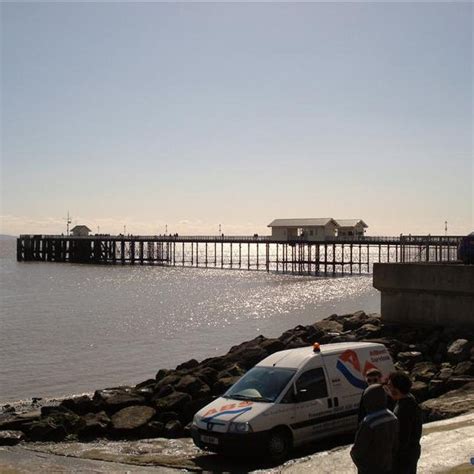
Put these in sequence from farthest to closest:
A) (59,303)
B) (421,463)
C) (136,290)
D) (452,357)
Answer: (136,290) < (59,303) < (452,357) < (421,463)

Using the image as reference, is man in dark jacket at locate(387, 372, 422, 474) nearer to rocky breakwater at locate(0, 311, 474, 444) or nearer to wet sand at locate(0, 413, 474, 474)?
wet sand at locate(0, 413, 474, 474)

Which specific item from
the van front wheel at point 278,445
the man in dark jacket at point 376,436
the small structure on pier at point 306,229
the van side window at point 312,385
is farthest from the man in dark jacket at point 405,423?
the small structure on pier at point 306,229

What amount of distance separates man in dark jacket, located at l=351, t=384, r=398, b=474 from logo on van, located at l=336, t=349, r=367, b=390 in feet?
17.5

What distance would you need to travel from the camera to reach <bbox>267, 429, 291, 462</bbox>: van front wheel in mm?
10070

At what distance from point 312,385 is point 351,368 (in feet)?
3.00

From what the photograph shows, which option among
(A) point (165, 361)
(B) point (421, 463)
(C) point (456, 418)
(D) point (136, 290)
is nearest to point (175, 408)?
(C) point (456, 418)

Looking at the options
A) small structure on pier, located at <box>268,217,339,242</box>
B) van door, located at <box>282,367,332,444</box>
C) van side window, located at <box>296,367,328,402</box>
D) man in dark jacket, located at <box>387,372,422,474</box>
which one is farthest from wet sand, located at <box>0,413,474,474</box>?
small structure on pier, located at <box>268,217,339,242</box>

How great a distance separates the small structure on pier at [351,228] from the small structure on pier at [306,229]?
1081mm

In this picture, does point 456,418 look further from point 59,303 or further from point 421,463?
point 59,303

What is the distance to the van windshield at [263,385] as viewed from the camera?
34.6 ft

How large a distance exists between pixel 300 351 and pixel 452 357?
6.38m

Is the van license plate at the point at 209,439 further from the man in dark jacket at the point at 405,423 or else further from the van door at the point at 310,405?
the man in dark jacket at the point at 405,423

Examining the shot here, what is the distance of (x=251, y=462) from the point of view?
401 inches

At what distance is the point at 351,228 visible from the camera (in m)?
89.4
